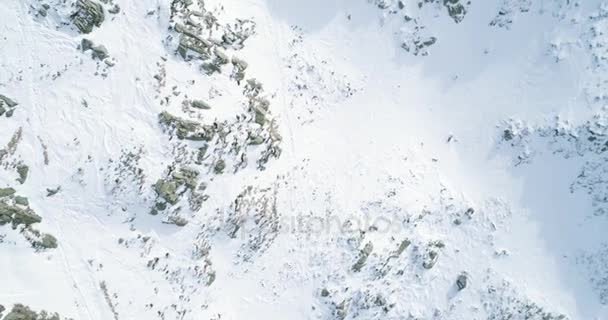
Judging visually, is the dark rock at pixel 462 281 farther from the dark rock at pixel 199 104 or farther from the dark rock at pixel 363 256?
the dark rock at pixel 199 104

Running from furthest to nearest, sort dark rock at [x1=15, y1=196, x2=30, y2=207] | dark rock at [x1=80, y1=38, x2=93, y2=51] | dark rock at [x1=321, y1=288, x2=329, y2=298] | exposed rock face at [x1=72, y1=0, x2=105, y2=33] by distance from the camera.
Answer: dark rock at [x1=321, y1=288, x2=329, y2=298]
dark rock at [x1=80, y1=38, x2=93, y2=51]
exposed rock face at [x1=72, y1=0, x2=105, y2=33]
dark rock at [x1=15, y1=196, x2=30, y2=207]

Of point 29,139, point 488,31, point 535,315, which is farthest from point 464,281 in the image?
point 29,139

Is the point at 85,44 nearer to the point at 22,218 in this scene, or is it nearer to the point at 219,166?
the point at 219,166

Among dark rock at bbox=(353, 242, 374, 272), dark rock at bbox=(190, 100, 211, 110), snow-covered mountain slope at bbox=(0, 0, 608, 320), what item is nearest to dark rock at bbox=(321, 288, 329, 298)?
snow-covered mountain slope at bbox=(0, 0, 608, 320)

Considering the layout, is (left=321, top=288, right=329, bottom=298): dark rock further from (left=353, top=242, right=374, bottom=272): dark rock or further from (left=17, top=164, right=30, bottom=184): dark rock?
(left=17, top=164, right=30, bottom=184): dark rock

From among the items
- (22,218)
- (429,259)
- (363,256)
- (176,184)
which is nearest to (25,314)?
(22,218)

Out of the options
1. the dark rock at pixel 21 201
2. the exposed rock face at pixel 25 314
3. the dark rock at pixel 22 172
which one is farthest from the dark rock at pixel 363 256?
the dark rock at pixel 22 172
